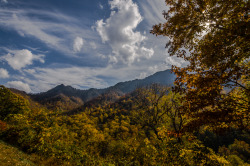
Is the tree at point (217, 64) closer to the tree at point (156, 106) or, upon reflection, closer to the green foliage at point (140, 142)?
the green foliage at point (140, 142)

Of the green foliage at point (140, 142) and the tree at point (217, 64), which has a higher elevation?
the tree at point (217, 64)

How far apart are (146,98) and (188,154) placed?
24.5ft

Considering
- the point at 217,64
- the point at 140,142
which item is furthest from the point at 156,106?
the point at 217,64

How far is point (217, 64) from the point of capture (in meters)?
5.05

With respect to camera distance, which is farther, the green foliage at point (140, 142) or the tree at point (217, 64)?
the green foliage at point (140, 142)

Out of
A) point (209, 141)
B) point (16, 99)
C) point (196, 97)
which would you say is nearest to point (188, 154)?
point (196, 97)

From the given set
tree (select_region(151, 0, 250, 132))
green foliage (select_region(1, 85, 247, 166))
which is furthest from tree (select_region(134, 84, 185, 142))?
tree (select_region(151, 0, 250, 132))

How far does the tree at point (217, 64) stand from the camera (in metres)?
4.42

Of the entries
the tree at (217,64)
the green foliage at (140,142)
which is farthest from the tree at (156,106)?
the tree at (217,64)

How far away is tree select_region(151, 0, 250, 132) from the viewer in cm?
442

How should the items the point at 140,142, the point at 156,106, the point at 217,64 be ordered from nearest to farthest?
the point at 217,64
the point at 156,106
the point at 140,142

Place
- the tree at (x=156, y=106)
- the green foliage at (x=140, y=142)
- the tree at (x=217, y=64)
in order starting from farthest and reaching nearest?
the tree at (x=156, y=106) < the green foliage at (x=140, y=142) < the tree at (x=217, y=64)

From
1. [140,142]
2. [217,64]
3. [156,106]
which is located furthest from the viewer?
[140,142]

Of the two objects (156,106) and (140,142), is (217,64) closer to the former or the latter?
(156,106)
